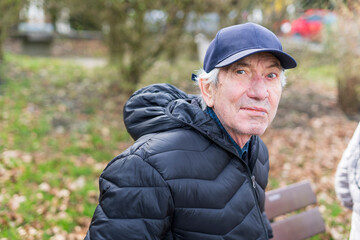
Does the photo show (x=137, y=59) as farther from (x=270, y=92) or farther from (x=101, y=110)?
(x=270, y=92)

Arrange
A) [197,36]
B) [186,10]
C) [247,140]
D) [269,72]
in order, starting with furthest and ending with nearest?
1. [197,36]
2. [186,10]
3. [247,140]
4. [269,72]

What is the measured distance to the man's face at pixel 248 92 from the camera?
1.67 metres

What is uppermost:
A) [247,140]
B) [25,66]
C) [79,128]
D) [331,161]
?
[247,140]

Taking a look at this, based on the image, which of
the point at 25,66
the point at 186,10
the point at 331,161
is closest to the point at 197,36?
the point at 186,10

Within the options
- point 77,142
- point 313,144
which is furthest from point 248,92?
point 313,144

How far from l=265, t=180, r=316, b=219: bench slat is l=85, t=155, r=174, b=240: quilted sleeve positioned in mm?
1486

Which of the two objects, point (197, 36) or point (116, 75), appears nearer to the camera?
point (197, 36)

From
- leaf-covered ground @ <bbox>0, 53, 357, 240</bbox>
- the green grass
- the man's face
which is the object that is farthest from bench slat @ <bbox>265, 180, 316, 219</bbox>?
the green grass

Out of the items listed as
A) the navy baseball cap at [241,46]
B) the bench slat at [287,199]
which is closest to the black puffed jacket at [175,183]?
the navy baseball cap at [241,46]

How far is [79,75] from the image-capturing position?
7.97 metres

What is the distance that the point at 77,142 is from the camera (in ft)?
17.2

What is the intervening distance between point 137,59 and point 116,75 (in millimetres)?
1176

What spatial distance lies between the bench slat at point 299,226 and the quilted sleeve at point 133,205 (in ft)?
5.17

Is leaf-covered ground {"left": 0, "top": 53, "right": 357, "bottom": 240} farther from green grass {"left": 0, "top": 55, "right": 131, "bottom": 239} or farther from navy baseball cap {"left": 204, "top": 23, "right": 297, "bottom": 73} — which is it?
navy baseball cap {"left": 204, "top": 23, "right": 297, "bottom": 73}
